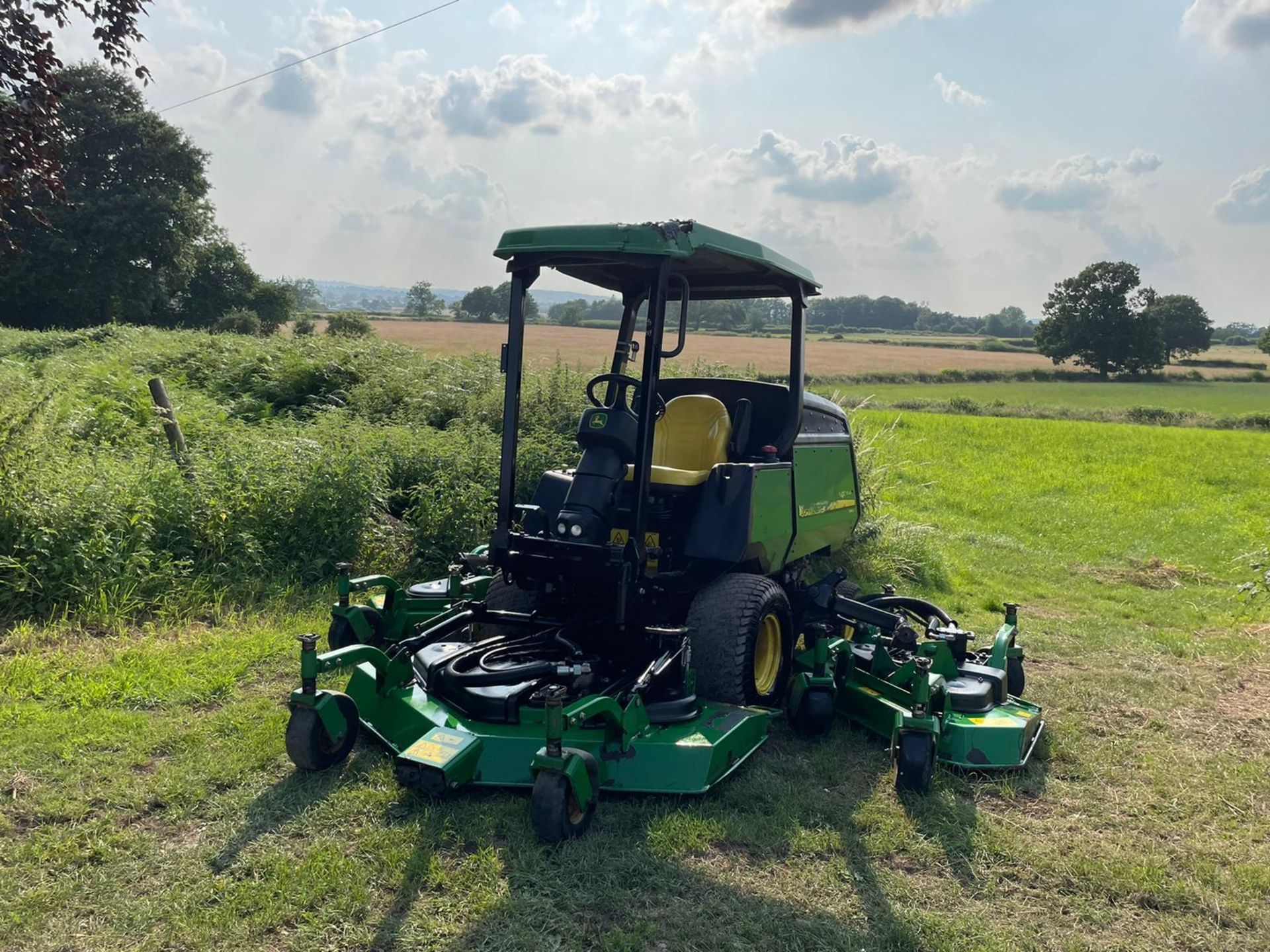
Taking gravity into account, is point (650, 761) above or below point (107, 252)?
below

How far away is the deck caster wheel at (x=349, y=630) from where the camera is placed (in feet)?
18.4

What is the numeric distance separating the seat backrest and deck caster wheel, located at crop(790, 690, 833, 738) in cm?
139

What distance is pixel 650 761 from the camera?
4.19m

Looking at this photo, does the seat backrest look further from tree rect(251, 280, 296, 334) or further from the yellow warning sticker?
tree rect(251, 280, 296, 334)

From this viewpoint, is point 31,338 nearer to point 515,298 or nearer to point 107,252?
point 107,252

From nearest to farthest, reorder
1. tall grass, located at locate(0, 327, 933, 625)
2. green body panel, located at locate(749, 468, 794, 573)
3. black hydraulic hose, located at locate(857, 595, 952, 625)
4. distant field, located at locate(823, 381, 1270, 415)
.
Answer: green body panel, located at locate(749, 468, 794, 573), black hydraulic hose, located at locate(857, 595, 952, 625), tall grass, located at locate(0, 327, 933, 625), distant field, located at locate(823, 381, 1270, 415)

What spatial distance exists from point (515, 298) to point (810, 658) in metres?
2.47

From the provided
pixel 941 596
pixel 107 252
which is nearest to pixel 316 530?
pixel 941 596

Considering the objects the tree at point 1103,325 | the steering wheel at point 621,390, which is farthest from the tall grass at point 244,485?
the tree at point 1103,325

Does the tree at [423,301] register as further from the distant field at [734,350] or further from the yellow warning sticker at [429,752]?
the yellow warning sticker at [429,752]

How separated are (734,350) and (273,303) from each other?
32.6 metres

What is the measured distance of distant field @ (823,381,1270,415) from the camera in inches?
1490

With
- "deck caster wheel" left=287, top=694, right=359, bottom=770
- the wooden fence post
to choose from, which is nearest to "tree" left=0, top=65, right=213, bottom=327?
the wooden fence post

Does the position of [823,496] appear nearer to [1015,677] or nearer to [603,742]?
[1015,677]
